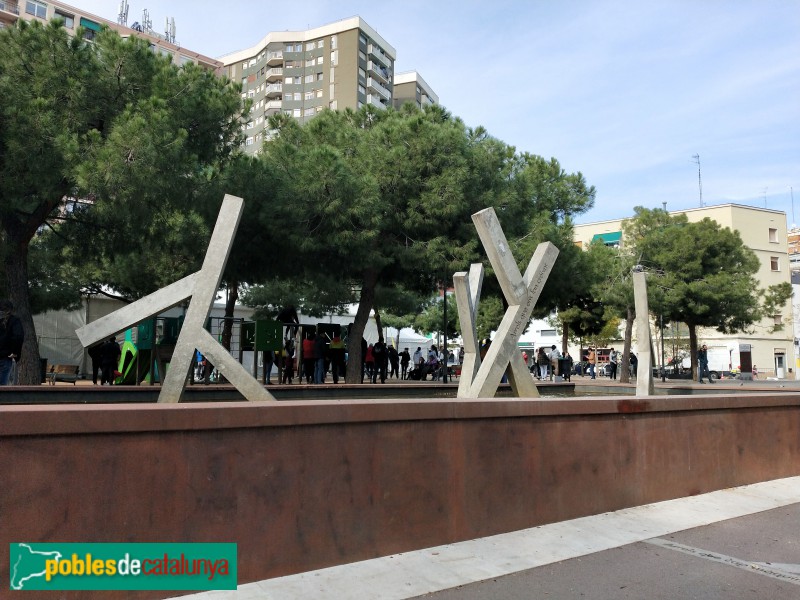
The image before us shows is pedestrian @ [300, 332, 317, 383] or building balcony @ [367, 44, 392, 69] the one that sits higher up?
building balcony @ [367, 44, 392, 69]

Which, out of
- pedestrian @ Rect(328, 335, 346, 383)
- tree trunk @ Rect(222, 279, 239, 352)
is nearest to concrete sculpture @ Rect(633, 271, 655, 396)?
pedestrian @ Rect(328, 335, 346, 383)

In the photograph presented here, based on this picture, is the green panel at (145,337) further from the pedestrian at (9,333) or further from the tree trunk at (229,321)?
the tree trunk at (229,321)

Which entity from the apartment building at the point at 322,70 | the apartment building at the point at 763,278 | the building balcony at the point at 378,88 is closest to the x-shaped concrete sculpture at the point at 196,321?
the apartment building at the point at 763,278

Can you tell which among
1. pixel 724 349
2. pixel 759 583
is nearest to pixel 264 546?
pixel 759 583

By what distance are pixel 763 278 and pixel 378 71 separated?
1847 inches

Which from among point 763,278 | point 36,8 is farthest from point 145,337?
point 36,8

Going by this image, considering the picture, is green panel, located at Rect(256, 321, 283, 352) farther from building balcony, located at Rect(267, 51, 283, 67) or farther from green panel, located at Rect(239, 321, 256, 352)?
building balcony, located at Rect(267, 51, 283, 67)

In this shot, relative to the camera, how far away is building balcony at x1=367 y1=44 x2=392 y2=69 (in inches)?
3038

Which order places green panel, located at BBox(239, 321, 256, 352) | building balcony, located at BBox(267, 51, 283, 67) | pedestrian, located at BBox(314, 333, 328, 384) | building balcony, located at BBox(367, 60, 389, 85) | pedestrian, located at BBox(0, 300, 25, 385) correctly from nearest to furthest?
pedestrian, located at BBox(0, 300, 25, 385), green panel, located at BBox(239, 321, 256, 352), pedestrian, located at BBox(314, 333, 328, 384), building balcony, located at BBox(367, 60, 389, 85), building balcony, located at BBox(267, 51, 283, 67)

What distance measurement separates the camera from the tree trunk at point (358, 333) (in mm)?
18250

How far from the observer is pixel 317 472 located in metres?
4.15

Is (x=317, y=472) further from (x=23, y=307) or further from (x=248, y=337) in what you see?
(x=248, y=337)

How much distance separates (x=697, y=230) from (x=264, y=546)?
105 feet

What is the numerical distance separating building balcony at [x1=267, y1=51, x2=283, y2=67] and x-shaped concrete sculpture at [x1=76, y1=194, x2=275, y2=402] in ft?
258
